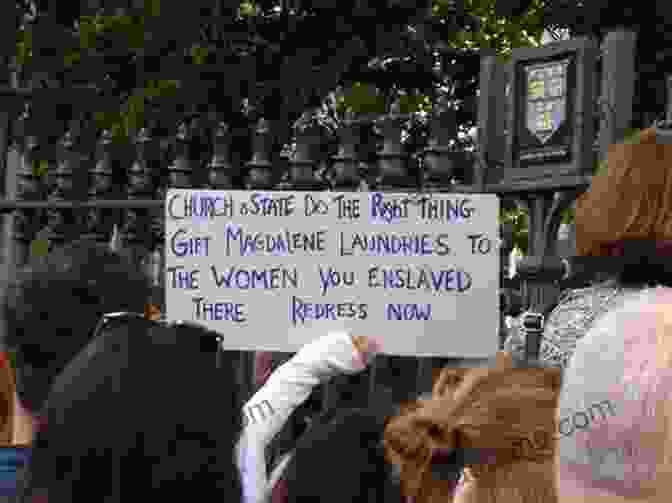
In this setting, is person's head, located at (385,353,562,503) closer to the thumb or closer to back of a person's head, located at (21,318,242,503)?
back of a person's head, located at (21,318,242,503)

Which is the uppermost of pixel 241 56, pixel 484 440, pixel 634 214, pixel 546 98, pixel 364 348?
pixel 241 56

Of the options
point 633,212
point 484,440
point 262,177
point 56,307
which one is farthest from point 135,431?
point 262,177

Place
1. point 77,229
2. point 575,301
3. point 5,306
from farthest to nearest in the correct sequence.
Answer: point 77,229 → point 575,301 → point 5,306

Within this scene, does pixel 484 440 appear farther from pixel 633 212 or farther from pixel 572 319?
pixel 572 319

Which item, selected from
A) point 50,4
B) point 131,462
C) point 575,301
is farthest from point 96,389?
point 50,4

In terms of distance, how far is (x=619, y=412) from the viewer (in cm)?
172

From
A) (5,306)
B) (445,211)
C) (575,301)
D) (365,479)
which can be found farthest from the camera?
(445,211)

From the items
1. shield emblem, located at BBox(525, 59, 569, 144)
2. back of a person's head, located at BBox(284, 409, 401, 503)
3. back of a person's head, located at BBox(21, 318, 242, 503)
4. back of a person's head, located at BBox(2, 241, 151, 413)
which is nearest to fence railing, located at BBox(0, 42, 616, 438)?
shield emblem, located at BBox(525, 59, 569, 144)

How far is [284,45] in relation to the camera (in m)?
10.3

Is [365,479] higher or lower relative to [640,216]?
lower

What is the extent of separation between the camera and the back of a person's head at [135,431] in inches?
69.7

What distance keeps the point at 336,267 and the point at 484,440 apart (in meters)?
2.39

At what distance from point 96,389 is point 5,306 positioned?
1055 millimetres

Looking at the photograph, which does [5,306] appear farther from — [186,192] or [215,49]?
[215,49]
